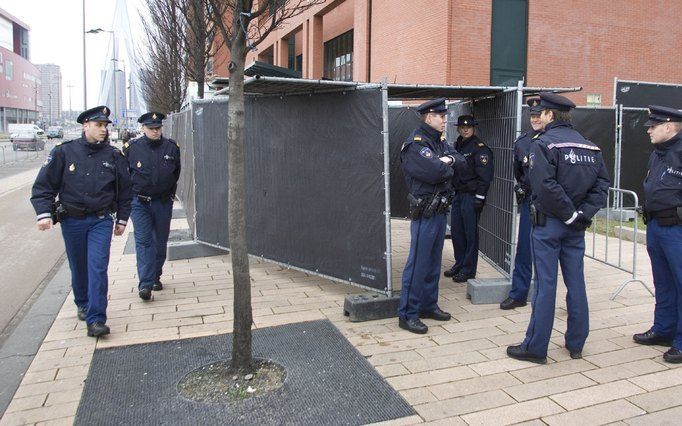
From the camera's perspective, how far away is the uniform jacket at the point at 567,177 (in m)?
4.27

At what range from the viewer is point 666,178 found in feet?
14.8

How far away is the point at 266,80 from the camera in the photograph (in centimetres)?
509

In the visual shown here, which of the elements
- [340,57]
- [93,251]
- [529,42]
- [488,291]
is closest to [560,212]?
[488,291]

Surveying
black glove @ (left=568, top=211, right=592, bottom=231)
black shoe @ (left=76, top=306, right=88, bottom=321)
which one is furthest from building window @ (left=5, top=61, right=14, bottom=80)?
black glove @ (left=568, top=211, right=592, bottom=231)

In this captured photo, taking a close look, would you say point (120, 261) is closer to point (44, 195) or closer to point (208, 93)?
point (44, 195)

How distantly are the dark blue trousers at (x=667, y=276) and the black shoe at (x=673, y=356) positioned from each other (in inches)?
1.8

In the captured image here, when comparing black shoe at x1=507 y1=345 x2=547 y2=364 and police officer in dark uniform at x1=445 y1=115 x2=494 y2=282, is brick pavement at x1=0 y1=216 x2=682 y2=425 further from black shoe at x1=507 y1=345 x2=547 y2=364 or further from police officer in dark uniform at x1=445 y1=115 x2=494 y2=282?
police officer in dark uniform at x1=445 y1=115 x2=494 y2=282

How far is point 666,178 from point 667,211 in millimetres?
267

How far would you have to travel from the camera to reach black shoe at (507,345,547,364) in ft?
14.8

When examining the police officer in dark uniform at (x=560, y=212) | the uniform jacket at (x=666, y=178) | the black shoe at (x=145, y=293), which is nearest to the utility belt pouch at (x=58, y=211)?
the black shoe at (x=145, y=293)

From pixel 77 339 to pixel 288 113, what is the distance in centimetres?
330

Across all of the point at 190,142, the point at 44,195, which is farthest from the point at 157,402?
the point at 190,142

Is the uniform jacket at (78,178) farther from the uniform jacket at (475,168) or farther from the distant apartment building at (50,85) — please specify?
the distant apartment building at (50,85)

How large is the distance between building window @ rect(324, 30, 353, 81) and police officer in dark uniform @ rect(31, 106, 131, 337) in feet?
66.4
